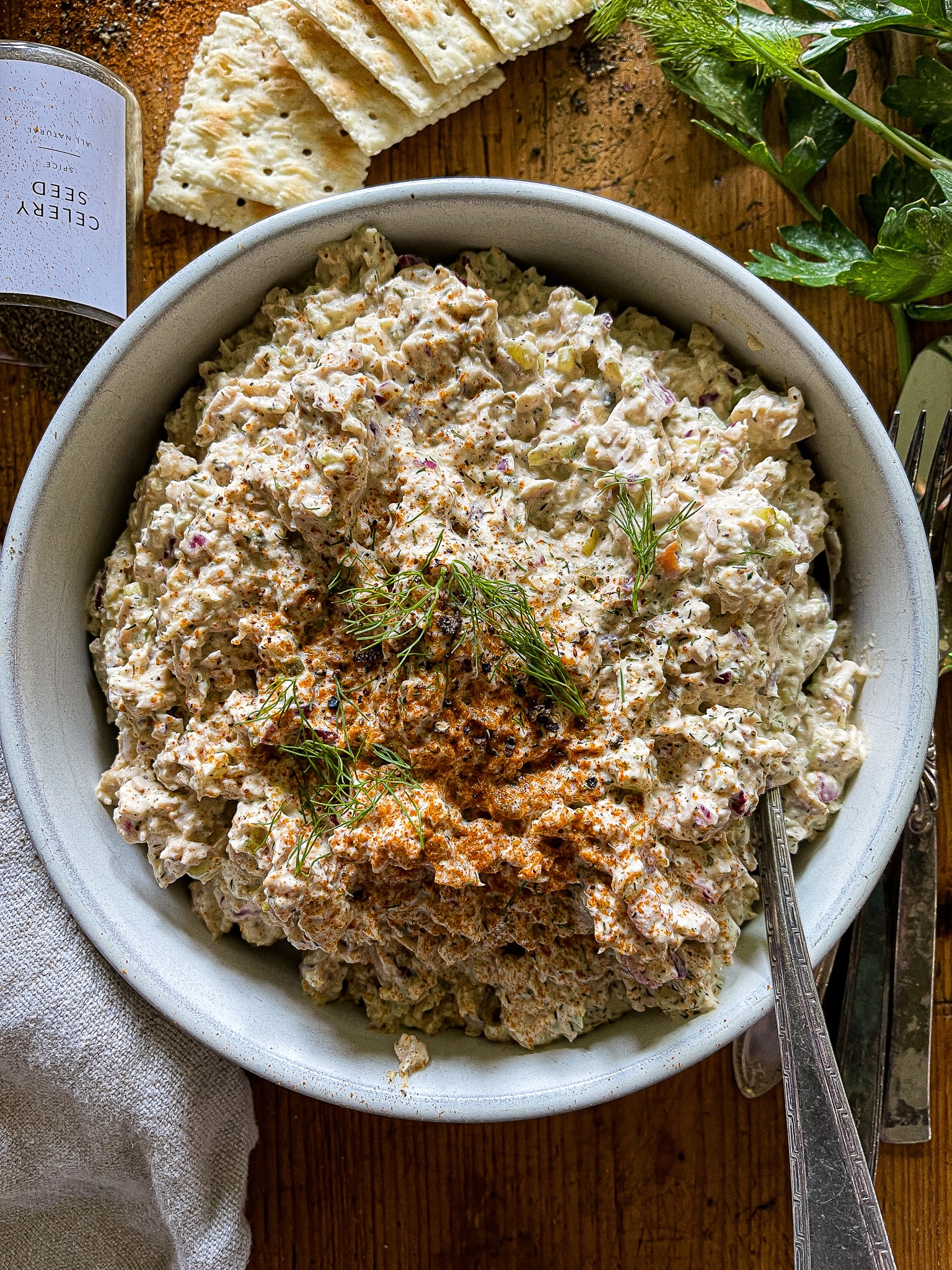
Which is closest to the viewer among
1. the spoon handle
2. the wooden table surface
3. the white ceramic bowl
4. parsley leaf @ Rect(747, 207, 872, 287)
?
the spoon handle

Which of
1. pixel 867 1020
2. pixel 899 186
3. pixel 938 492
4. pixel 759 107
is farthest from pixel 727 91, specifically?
pixel 867 1020

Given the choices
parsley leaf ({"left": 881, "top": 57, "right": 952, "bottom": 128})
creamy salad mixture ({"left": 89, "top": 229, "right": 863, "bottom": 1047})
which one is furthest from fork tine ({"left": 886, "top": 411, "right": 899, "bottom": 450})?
parsley leaf ({"left": 881, "top": 57, "right": 952, "bottom": 128})

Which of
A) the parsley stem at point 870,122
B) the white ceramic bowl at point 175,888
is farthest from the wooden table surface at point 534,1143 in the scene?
the white ceramic bowl at point 175,888

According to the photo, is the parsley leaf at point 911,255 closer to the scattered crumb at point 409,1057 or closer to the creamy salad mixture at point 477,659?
the creamy salad mixture at point 477,659

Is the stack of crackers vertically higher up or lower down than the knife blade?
higher up

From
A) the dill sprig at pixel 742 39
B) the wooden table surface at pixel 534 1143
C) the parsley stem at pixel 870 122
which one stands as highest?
the dill sprig at pixel 742 39

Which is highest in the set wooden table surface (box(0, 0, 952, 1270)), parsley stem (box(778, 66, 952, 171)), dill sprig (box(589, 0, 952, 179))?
dill sprig (box(589, 0, 952, 179))

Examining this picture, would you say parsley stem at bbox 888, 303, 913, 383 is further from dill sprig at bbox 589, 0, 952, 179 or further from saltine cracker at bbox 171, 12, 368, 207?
saltine cracker at bbox 171, 12, 368, 207
